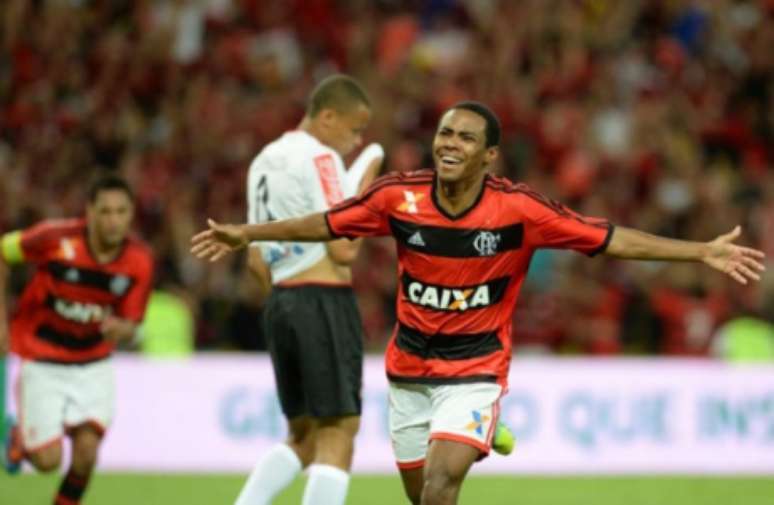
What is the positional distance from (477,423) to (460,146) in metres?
1.15

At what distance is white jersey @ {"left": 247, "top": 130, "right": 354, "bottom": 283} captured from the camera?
734cm

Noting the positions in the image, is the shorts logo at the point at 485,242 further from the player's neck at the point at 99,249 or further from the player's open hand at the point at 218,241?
the player's neck at the point at 99,249

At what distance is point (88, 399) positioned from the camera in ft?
28.3

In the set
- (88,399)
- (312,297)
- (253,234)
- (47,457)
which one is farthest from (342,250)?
(47,457)

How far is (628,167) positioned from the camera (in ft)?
50.7

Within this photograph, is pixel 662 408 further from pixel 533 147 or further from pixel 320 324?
pixel 320 324

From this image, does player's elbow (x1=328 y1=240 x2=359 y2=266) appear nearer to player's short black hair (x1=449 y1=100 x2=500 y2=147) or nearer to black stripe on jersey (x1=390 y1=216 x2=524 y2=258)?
black stripe on jersey (x1=390 y1=216 x2=524 y2=258)

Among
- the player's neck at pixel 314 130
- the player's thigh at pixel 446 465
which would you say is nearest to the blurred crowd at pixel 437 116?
the player's neck at pixel 314 130

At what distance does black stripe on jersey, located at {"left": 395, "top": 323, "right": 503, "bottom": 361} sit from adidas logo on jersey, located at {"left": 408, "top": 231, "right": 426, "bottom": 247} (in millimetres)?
382

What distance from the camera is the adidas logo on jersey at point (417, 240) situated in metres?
6.56

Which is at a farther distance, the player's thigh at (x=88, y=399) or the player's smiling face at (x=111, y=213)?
the player's thigh at (x=88, y=399)

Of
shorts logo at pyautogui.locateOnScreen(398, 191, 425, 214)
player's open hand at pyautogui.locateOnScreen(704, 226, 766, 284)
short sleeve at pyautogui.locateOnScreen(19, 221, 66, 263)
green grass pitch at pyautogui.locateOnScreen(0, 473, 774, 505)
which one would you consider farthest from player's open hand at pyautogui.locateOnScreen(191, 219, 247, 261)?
green grass pitch at pyautogui.locateOnScreen(0, 473, 774, 505)

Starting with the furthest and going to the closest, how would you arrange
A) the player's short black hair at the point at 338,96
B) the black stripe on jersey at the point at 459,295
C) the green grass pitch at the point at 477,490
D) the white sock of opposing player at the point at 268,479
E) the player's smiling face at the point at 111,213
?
the green grass pitch at the point at 477,490
the player's smiling face at the point at 111,213
the player's short black hair at the point at 338,96
the white sock of opposing player at the point at 268,479
the black stripe on jersey at the point at 459,295

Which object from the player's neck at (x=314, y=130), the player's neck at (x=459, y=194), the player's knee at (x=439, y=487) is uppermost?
the player's neck at (x=314, y=130)
